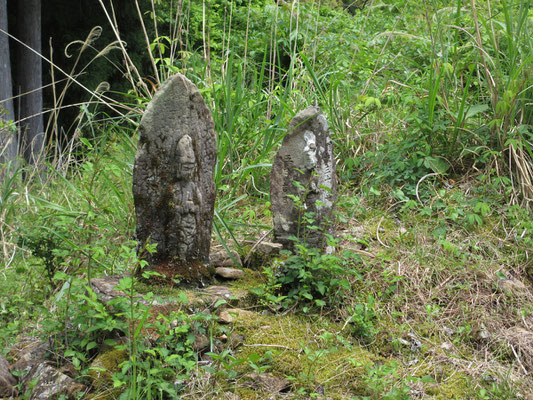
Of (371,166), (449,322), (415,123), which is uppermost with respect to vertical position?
(415,123)

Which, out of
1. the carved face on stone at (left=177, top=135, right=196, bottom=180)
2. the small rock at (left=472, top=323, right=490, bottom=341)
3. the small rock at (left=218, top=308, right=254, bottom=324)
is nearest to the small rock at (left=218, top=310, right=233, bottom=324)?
the small rock at (left=218, top=308, right=254, bottom=324)

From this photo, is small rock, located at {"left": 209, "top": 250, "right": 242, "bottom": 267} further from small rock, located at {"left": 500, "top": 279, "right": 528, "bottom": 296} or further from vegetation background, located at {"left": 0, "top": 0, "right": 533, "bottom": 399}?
small rock, located at {"left": 500, "top": 279, "right": 528, "bottom": 296}

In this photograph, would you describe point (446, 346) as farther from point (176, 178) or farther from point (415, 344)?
point (176, 178)

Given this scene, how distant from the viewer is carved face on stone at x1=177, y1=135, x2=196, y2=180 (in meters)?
2.54

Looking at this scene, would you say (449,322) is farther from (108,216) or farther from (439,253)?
(108,216)

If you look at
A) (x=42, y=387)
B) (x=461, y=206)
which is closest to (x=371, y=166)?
(x=461, y=206)

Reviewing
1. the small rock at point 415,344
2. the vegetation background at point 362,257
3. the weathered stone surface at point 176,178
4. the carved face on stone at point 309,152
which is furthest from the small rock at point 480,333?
the weathered stone surface at point 176,178

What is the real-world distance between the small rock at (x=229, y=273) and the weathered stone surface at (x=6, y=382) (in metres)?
1.16

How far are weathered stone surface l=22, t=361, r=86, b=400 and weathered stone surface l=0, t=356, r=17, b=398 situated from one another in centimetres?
5

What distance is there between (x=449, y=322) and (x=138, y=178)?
188 cm

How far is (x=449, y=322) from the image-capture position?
2908 millimetres

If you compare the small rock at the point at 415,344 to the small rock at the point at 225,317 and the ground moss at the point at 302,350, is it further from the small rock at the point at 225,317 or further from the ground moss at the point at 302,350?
the small rock at the point at 225,317

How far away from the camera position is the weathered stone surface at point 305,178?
295 cm

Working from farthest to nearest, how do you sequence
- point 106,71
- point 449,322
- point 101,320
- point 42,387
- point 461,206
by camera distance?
point 106,71 < point 461,206 < point 449,322 < point 101,320 < point 42,387
